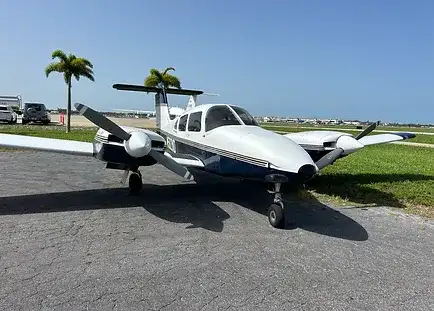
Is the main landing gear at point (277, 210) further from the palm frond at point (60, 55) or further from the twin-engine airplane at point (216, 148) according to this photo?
the palm frond at point (60, 55)

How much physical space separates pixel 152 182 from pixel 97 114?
4022mm

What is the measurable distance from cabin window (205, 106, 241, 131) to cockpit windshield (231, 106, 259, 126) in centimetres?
17

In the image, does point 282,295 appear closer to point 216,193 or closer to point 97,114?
point 97,114

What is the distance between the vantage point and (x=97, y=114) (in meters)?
6.45

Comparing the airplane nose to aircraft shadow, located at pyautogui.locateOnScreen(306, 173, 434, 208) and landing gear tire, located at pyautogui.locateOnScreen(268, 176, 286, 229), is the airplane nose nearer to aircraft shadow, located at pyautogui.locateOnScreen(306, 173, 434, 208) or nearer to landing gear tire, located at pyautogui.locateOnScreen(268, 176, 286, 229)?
landing gear tire, located at pyautogui.locateOnScreen(268, 176, 286, 229)

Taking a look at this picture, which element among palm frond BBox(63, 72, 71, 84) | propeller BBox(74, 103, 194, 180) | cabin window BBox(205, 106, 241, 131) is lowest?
propeller BBox(74, 103, 194, 180)

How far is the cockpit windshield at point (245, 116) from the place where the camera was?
7.63m

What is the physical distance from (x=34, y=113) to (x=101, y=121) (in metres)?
33.6

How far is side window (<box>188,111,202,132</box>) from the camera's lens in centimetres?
817

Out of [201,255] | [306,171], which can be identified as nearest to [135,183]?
[201,255]

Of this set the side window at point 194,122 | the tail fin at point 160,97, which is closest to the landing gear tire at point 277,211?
the side window at point 194,122

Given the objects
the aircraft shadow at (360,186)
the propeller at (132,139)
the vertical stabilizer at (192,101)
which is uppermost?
the vertical stabilizer at (192,101)

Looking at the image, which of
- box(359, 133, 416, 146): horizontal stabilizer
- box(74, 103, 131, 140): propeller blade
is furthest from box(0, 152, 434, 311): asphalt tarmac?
box(359, 133, 416, 146): horizontal stabilizer

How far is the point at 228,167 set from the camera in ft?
22.4
